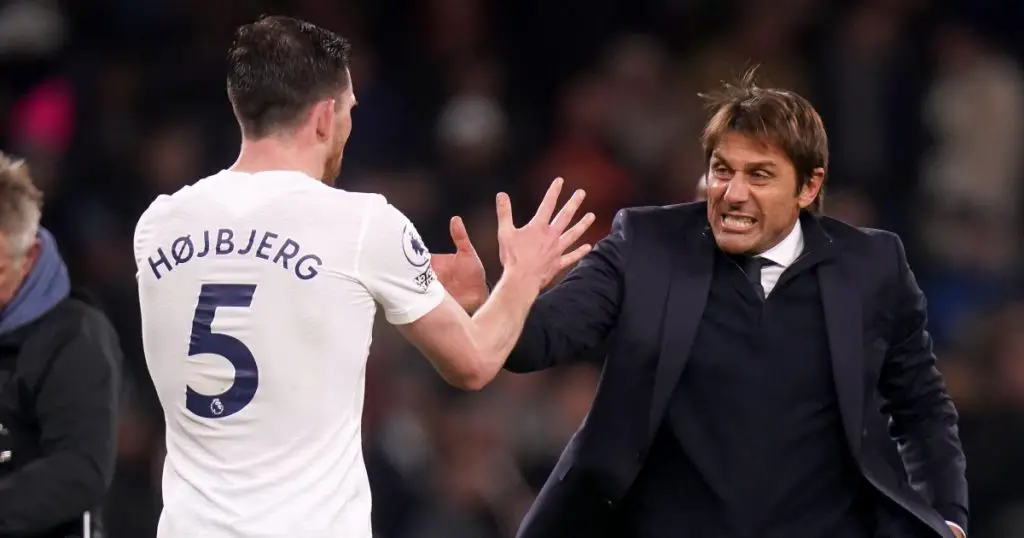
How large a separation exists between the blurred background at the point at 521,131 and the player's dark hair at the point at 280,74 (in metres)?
3.28

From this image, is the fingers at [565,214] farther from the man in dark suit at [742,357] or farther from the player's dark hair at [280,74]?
the player's dark hair at [280,74]

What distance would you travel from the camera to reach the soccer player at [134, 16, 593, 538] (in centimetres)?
283

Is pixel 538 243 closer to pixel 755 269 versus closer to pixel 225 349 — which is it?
pixel 755 269

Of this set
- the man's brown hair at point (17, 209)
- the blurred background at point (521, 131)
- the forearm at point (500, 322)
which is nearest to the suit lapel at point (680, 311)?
the forearm at point (500, 322)

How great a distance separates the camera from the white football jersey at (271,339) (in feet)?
9.27

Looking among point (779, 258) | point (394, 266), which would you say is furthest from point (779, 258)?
point (394, 266)

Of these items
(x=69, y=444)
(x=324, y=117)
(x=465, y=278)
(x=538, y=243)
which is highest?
(x=324, y=117)

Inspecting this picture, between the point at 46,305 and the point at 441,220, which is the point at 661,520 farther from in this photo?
the point at 441,220

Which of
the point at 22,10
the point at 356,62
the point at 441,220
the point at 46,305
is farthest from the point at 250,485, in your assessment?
the point at 22,10

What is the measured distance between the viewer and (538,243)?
3.31 m

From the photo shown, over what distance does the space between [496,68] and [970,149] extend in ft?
7.38

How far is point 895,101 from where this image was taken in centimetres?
723

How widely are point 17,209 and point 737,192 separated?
157 centimetres

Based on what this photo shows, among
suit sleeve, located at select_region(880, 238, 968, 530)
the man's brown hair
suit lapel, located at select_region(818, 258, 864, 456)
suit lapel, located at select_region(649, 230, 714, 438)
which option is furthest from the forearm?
the man's brown hair
